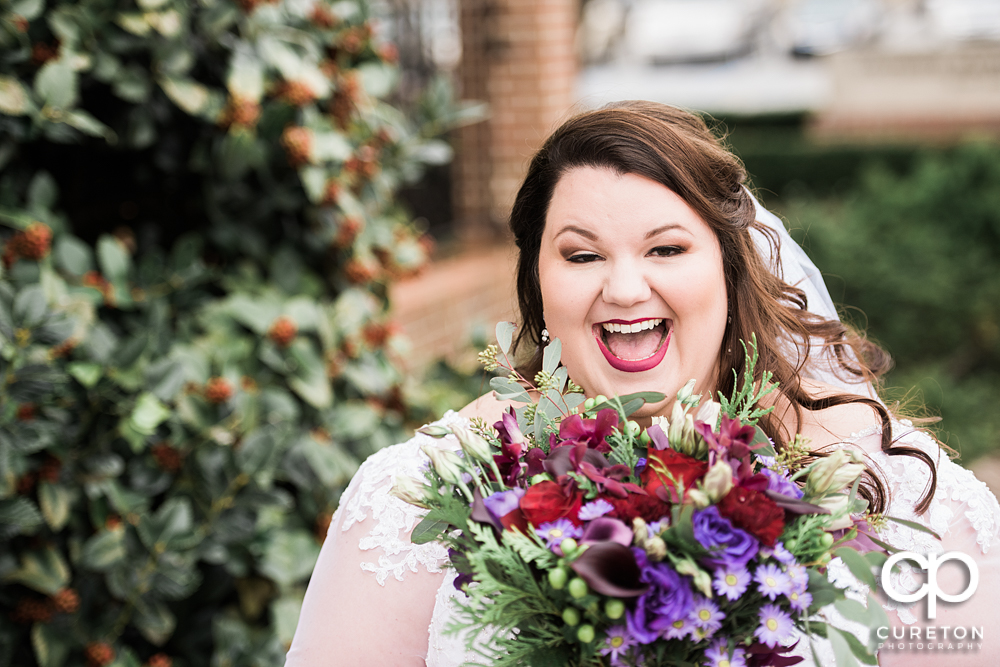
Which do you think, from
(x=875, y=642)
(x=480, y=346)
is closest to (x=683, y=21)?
(x=480, y=346)

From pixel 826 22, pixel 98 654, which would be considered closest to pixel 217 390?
pixel 98 654

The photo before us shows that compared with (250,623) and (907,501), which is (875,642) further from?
(250,623)

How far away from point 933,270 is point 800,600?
19.6 ft

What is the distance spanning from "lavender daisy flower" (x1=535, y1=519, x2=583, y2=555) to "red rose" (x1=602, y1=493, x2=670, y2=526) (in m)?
0.06

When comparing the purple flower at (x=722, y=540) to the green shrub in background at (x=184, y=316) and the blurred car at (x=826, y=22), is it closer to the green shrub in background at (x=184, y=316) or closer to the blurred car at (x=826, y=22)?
the green shrub in background at (x=184, y=316)

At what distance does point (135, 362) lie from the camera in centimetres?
220

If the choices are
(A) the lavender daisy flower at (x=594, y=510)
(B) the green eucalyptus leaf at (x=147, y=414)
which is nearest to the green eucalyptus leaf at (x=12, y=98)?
(B) the green eucalyptus leaf at (x=147, y=414)

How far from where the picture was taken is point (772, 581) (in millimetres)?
1136

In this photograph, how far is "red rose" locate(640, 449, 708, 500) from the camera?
1192 millimetres

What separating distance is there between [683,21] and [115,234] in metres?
24.5

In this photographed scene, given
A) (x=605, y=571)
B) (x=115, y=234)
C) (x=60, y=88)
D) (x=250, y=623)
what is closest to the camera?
(x=605, y=571)

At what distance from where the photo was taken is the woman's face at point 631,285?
167 centimetres

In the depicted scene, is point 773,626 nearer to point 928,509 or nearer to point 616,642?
point 616,642

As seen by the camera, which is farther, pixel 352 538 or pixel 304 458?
pixel 304 458
